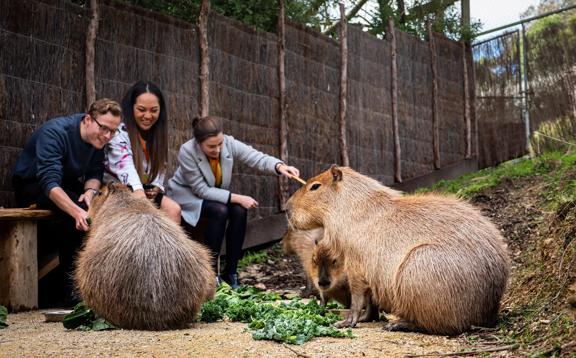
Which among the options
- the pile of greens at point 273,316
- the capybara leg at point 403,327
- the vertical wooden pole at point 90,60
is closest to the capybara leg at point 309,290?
the pile of greens at point 273,316

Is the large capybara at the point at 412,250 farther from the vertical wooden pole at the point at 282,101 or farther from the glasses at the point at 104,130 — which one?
the vertical wooden pole at the point at 282,101

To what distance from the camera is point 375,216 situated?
4.27 meters

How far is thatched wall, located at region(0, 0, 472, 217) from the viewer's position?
5688mm

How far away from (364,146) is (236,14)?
2.55 meters

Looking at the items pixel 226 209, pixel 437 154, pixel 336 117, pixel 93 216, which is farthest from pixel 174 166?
pixel 437 154

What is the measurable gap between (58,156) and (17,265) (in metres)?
0.83

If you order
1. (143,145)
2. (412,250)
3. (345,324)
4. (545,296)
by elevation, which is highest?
(143,145)

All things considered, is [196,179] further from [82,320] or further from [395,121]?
[395,121]

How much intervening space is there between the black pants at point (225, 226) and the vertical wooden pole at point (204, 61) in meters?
1.48

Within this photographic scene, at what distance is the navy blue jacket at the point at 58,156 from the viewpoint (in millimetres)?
5098

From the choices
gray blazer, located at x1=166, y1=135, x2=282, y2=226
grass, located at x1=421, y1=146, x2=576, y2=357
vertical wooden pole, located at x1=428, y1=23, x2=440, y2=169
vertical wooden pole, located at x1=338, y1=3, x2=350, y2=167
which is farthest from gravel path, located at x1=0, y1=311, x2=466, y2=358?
vertical wooden pole, located at x1=428, y1=23, x2=440, y2=169

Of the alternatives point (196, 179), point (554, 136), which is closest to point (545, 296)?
point (196, 179)

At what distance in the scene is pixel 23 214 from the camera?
5102 mm

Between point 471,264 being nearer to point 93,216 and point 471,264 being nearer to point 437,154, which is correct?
point 93,216
